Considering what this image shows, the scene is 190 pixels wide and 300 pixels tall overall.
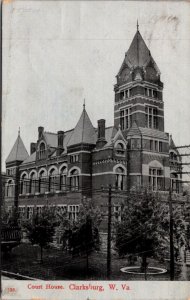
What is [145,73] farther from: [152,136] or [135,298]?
[135,298]

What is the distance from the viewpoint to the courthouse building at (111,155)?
8.28 meters

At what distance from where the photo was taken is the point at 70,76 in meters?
7.53

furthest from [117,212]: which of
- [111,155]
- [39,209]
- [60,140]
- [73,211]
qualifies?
[60,140]

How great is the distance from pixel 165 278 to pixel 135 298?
79 centimetres

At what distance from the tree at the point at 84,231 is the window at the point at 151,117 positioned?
2.43 meters

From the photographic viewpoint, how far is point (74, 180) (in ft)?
32.0

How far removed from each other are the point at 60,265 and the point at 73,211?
1.65 metres

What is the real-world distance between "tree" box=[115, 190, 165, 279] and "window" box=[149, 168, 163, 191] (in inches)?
7.9

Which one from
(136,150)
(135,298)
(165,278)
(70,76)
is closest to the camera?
(135,298)

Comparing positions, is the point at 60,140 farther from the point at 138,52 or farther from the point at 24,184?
the point at 138,52

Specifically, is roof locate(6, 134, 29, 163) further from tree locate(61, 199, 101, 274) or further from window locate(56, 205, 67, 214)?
tree locate(61, 199, 101, 274)

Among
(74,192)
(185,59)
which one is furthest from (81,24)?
(74,192)

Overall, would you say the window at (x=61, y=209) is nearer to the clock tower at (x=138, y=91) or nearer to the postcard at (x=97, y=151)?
the postcard at (x=97, y=151)

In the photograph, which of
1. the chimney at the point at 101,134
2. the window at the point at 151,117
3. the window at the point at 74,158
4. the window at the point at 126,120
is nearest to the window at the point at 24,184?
the window at the point at 74,158
